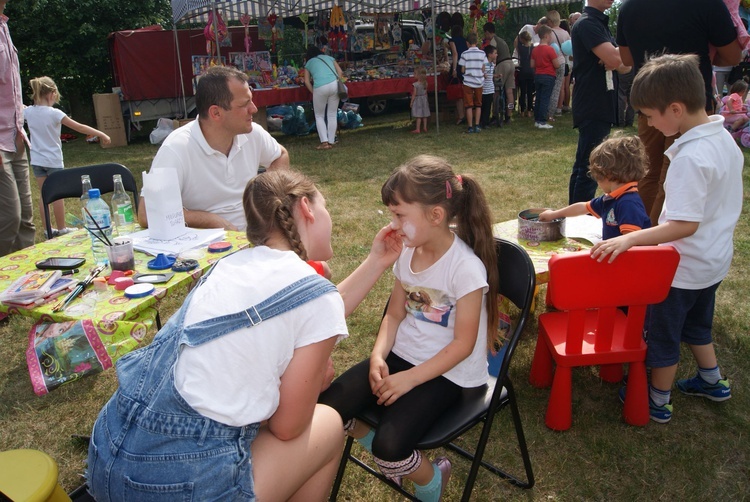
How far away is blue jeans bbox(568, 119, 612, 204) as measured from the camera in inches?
161

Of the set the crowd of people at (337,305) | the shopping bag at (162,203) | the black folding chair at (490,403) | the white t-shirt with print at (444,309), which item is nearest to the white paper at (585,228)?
the crowd of people at (337,305)

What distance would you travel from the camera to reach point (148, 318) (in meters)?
1.89

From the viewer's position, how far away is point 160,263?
2.11 m

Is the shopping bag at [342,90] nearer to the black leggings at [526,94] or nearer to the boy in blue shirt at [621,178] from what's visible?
the black leggings at [526,94]

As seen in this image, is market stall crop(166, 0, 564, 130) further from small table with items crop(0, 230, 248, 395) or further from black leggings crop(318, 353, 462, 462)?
black leggings crop(318, 353, 462, 462)

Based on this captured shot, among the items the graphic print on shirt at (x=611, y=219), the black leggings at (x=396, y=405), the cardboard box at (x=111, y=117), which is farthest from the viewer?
the cardboard box at (x=111, y=117)

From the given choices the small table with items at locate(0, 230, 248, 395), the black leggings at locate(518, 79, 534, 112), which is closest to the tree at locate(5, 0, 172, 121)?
the black leggings at locate(518, 79, 534, 112)

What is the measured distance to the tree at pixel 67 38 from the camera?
1155cm

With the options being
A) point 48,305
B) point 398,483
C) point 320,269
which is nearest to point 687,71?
point 320,269

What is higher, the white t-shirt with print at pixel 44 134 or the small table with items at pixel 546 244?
the white t-shirt with print at pixel 44 134

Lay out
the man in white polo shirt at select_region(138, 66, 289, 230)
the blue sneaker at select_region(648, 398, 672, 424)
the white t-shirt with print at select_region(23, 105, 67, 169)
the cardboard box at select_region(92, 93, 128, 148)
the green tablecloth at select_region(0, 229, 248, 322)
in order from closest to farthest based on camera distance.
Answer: the green tablecloth at select_region(0, 229, 248, 322) < the blue sneaker at select_region(648, 398, 672, 424) < the man in white polo shirt at select_region(138, 66, 289, 230) < the white t-shirt with print at select_region(23, 105, 67, 169) < the cardboard box at select_region(92, 93, 128, 148)

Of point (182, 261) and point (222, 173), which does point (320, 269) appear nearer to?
point (182, 261)

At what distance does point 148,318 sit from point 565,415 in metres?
1.67

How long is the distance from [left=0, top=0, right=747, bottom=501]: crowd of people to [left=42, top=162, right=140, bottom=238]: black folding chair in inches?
29.6
